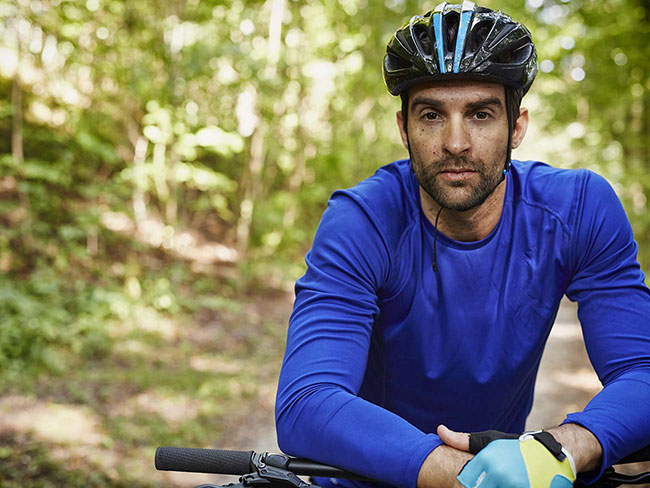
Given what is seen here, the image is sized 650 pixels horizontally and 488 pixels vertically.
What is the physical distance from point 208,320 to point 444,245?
6667mm

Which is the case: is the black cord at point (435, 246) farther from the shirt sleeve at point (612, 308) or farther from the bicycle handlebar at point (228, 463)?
the bicycle handlebar at point (228, 463)

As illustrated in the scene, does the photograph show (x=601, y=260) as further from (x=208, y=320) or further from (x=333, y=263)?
(x=208, y=320)

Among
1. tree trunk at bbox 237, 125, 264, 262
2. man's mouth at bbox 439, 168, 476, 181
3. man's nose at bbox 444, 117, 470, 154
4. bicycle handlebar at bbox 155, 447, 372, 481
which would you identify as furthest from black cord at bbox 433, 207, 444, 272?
tree trunk at bbox 237, 125, 264, 262

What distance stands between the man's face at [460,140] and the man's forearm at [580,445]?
2.62 ft

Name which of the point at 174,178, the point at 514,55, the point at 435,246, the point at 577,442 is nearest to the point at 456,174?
the point at 435,246

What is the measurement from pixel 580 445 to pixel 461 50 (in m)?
1.34

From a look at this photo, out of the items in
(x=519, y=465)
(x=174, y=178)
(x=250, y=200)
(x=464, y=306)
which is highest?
(x=174, y=178)

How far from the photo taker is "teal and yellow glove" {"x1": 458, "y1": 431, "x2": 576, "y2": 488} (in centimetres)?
132

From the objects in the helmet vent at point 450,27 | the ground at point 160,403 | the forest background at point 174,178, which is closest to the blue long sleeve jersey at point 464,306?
the helmet vent at point 450,27

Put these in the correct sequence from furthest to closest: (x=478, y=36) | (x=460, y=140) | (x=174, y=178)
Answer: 1. (x=174, y=178)
2. (x=478, y=36)
3. (x=460, y=140)

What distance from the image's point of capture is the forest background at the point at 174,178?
5.61 metres

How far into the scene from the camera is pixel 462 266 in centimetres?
199

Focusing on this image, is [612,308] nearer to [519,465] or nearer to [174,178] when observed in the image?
[519,465]

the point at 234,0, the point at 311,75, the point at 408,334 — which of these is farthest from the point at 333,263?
the point at 311,75
